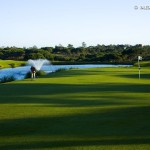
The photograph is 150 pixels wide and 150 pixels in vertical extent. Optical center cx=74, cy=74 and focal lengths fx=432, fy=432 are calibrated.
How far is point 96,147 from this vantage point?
10.0 m

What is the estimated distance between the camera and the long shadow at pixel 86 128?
10477mm

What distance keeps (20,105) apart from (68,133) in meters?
6.13

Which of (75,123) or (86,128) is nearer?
(86,128)

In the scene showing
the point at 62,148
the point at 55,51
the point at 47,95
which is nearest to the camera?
the point at 62,148

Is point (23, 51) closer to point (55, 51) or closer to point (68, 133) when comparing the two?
point (55, 51)

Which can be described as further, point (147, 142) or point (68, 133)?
point (68, 133)

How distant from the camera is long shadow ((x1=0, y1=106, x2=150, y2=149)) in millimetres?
10477

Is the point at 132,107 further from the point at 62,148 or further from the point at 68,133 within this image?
the point at 62,148

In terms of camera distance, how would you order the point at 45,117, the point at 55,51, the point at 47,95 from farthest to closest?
1. the point at 55,51
2. the point at 47,95
3. the point at 45,117

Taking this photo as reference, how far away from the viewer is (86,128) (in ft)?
39.9

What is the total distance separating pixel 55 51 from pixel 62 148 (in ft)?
561

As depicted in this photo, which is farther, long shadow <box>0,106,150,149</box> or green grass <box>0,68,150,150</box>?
long shadow <box>0,106,150,149</box>

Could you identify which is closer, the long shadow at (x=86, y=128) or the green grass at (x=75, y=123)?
the green grass at (x=75, y=123)

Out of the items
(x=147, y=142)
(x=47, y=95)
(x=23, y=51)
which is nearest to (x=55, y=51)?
Answer: (x=23, y=51)
